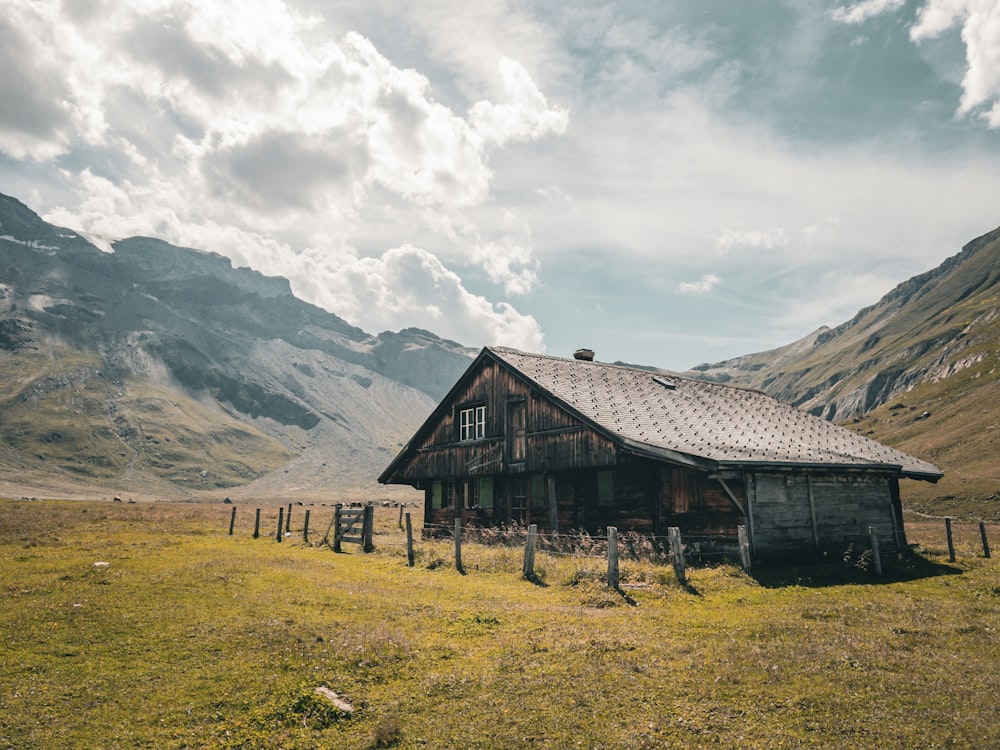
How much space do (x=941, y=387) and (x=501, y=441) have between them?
109 meters

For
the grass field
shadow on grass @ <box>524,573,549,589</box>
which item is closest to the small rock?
the grass field

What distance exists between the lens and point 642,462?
979 inches

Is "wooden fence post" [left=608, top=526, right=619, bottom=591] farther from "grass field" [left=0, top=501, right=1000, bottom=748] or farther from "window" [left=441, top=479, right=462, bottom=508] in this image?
"window" [left=441, top=479, right=462, bottom=508]

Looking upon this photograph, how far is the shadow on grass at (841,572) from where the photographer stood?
723 inches

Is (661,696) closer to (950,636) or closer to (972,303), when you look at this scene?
(950,636)

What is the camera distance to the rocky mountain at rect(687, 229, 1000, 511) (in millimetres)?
64938

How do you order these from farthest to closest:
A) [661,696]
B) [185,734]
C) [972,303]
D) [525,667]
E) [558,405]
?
1. [972,303]
2. [558,405]
3. [525,667]
4. [661,696]
5. [185,734]

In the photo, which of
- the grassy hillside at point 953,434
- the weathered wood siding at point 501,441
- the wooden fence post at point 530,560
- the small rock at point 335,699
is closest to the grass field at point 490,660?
the small rock at point 335,699

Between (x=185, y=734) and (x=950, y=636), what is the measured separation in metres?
12.5

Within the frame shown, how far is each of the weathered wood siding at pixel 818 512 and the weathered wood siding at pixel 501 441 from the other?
5.72m

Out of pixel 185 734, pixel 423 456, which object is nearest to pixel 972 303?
pixel 423 456

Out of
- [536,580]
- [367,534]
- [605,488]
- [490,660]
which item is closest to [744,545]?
[536,580]

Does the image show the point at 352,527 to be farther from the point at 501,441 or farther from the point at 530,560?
the point at 530,560

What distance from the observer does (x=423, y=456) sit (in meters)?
35.6
